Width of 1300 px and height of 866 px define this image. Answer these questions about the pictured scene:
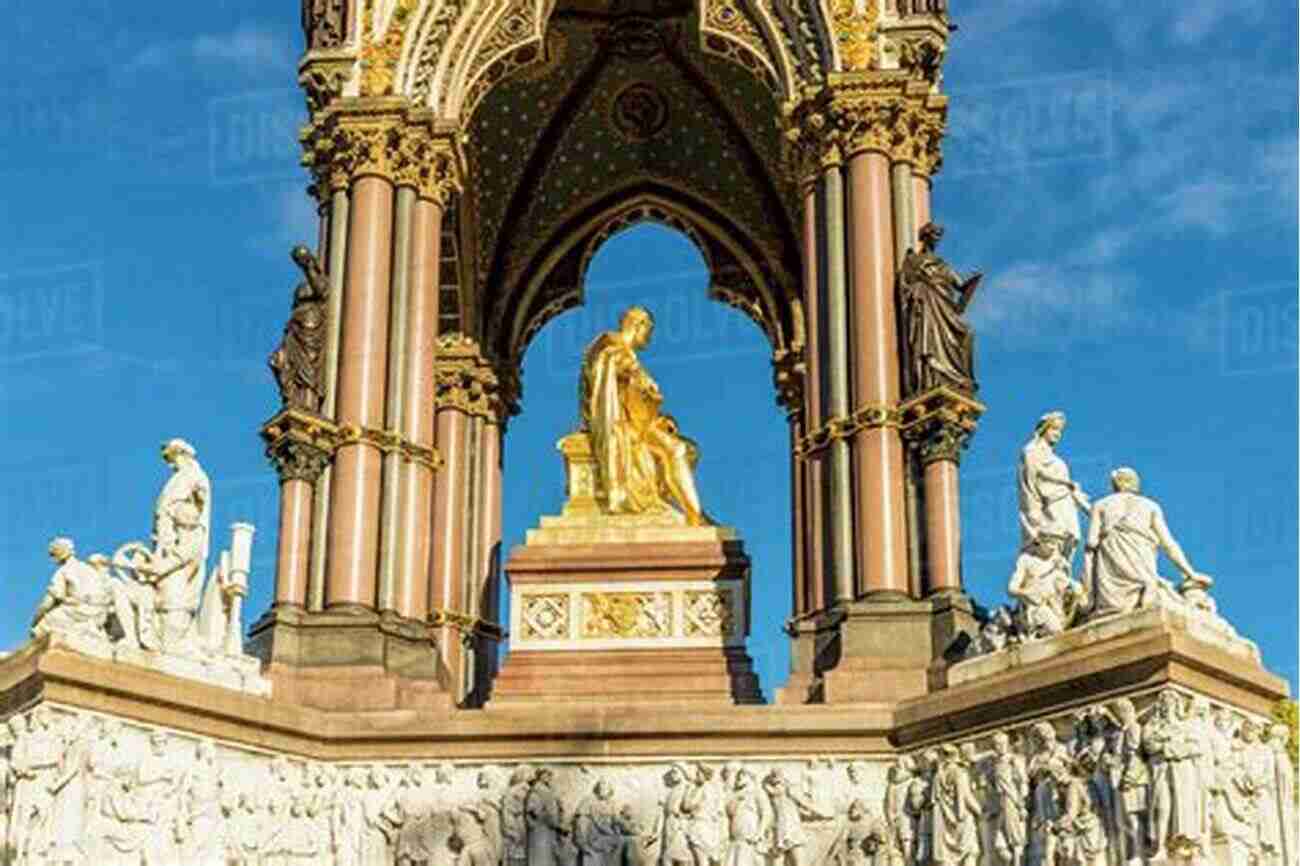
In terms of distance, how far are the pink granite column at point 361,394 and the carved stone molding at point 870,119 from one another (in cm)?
547

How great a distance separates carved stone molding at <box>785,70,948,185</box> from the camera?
2336 cm

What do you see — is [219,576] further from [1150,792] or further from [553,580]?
[1150,792]

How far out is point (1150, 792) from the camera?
17.0 meters

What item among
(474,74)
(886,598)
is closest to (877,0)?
(474,74)

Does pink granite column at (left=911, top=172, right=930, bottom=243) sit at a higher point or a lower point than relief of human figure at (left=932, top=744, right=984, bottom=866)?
higher

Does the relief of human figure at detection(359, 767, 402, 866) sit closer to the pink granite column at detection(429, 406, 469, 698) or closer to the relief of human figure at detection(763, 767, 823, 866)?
the relief of human figure at detection(763, 767, 823, 866)

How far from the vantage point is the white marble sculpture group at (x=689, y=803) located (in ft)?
56.5

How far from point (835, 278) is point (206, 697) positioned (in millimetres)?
8839

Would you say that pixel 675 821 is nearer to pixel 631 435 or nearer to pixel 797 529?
pixel 631 435

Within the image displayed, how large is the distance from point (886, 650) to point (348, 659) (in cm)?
599

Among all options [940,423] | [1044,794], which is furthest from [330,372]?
[1044,794]

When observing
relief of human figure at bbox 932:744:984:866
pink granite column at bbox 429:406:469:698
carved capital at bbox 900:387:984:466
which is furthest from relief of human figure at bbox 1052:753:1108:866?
pink granite column at bbox 429:406:469:698

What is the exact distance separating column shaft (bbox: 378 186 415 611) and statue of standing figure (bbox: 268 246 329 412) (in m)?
0.85

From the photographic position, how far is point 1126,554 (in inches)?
724
